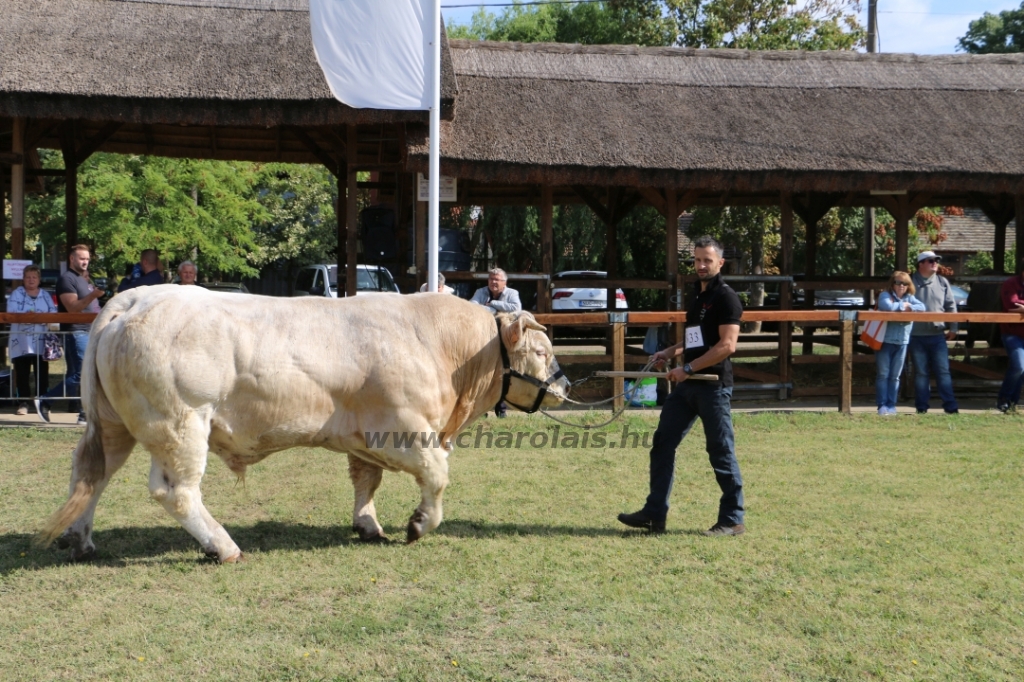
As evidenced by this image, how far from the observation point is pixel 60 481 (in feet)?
25.0

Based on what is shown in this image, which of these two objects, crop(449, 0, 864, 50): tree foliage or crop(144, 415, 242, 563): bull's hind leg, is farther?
crop(449, 0, 864, 50): tree foliage

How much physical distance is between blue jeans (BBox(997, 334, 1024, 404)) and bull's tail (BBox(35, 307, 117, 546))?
10251 millimetres

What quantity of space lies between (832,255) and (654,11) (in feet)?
28.9

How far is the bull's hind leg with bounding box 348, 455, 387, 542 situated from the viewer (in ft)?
19.9

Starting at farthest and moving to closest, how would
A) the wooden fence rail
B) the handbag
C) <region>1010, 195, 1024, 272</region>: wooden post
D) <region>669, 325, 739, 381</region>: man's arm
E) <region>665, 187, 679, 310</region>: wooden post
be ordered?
<region>1010, 195, 1024, 272</region>: wooden post
<region>665, 187, 679, 310</region>: wooden post
the handbag
the wooden fence rail
<region>669, 325, 739, 381</region>: man's arm

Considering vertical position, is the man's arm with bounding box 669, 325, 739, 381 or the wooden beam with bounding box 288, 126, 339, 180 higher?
the wooden beam with bounding box 288, 126, 339, 180

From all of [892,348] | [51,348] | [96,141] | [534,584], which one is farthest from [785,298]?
[96,141]

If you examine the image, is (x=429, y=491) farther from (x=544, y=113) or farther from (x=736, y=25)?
(x=736, y=25)

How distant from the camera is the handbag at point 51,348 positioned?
10.5 meters

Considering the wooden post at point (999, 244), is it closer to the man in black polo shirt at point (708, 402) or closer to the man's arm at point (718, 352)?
the man in black polo shirt at point (708, 402)

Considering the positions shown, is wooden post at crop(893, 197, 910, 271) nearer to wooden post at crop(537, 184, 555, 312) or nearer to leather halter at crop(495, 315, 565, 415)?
wooden post at crop(537, 184, 555, 312)

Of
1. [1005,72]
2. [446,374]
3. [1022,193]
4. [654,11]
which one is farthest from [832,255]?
[446,374]

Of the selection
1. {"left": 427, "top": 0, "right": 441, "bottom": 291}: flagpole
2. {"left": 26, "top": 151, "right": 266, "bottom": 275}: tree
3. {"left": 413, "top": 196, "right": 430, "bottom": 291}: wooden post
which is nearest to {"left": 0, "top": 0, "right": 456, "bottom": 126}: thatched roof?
{"left": 413, "top": 196, "right": 430, "bottom": 291}: wooden post

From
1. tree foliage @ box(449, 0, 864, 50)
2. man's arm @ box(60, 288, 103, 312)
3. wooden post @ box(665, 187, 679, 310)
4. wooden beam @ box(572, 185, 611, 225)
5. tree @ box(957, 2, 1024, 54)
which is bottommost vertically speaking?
man's arm @ box(60, 288, 103, 312)
